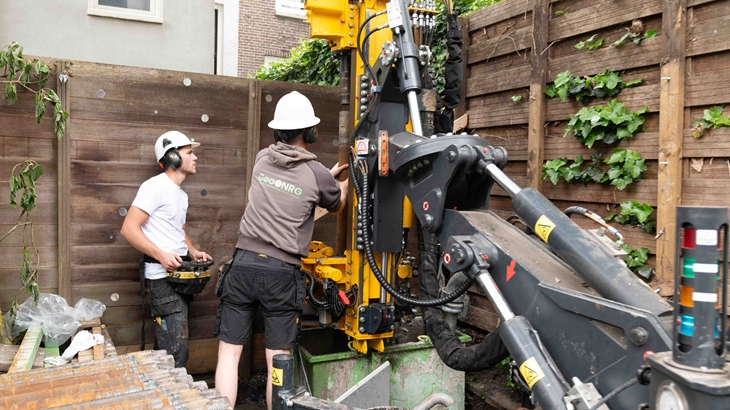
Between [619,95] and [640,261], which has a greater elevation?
[619,95]

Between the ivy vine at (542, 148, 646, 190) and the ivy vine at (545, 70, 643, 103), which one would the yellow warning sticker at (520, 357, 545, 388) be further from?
the ivy vine at (545, 70, 643, 103)

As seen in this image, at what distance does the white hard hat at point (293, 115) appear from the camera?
412 centimetres

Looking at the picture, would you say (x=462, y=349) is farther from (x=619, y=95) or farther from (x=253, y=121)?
(x=253, y=121)

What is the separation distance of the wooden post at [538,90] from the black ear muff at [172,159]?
2559 mm

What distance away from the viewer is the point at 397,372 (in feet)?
14.2

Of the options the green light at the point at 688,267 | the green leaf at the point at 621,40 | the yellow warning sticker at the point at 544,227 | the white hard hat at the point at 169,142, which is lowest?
the green light at the point at 688,267

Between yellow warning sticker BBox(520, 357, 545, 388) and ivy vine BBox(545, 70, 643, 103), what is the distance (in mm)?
2146

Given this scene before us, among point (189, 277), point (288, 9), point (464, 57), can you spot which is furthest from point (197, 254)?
point (288, 9)

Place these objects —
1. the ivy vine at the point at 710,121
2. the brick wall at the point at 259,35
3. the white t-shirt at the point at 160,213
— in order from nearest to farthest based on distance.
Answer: the ivy vine at the point at 710,121, the white t-shirt at the point at 160,213, the brick wall at the point at 259,35

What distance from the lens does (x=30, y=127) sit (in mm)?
4391

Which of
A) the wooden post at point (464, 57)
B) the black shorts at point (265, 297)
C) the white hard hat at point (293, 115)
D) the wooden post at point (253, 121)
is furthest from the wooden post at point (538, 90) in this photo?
the wooden post at point (253, 121)

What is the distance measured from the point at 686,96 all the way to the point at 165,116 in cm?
366

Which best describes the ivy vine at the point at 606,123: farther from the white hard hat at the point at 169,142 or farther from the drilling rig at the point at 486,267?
the white hard hat at the point at 169,142

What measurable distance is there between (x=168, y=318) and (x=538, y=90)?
3.12m
